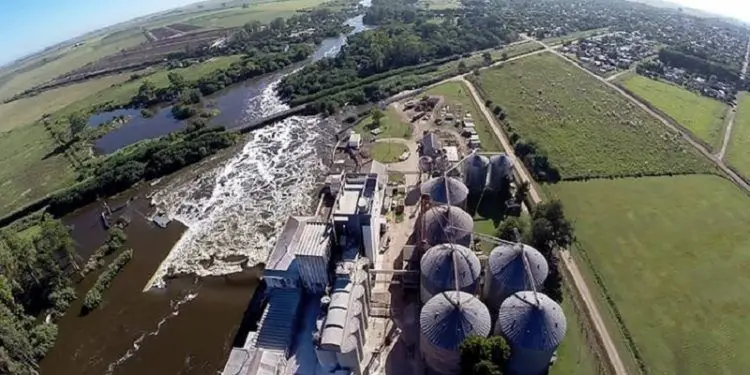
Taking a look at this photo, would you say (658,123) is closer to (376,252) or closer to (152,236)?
(376,252)

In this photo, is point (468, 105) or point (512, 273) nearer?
point (512, 273)

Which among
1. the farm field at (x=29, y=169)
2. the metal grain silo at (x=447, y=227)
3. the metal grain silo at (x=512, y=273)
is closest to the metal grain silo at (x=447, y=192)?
the metal grain silo at (x=447, y=227)

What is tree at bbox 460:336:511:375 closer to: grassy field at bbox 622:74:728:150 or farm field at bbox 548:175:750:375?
farm field at bbox 548:175:750:375

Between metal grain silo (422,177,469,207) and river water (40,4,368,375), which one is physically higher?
metal grain silo (422,177,469,207)

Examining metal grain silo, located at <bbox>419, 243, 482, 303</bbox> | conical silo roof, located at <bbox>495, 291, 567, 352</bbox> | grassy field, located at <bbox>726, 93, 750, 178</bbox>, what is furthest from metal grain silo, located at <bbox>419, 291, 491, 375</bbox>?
grassy field, located at <bbox>726, 93, 750, 178</bbox>

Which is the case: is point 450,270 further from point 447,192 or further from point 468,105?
point 468,105

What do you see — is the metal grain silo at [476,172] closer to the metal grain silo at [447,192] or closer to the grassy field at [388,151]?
the metal grain silo at [447,192]

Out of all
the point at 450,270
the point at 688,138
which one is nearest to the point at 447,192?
the point at 450,270
